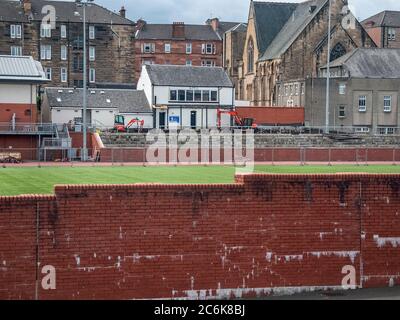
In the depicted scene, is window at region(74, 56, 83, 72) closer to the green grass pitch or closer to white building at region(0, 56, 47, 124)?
white building at region(0, 56, 47, 124)

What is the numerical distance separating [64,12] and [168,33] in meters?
26.0

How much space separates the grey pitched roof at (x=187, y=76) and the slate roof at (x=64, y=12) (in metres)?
21.7

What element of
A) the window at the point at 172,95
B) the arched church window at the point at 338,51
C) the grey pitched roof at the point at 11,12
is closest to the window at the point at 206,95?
the window at the point at 172,95

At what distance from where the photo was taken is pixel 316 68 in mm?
92688

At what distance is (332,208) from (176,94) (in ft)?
178

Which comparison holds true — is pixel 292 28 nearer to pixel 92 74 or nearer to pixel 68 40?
pixel 92 74

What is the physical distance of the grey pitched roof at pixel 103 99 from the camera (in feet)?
227

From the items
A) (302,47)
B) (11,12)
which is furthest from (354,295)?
(11,12)

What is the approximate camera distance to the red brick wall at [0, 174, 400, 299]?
18922mm

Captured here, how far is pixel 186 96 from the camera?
7481cm

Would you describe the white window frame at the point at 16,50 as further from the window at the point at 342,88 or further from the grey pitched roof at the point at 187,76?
the window at the point at 342,88


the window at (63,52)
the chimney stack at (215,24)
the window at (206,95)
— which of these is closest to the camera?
the window at (206,95)

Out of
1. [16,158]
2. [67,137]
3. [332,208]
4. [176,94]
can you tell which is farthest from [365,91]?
[332,208]
